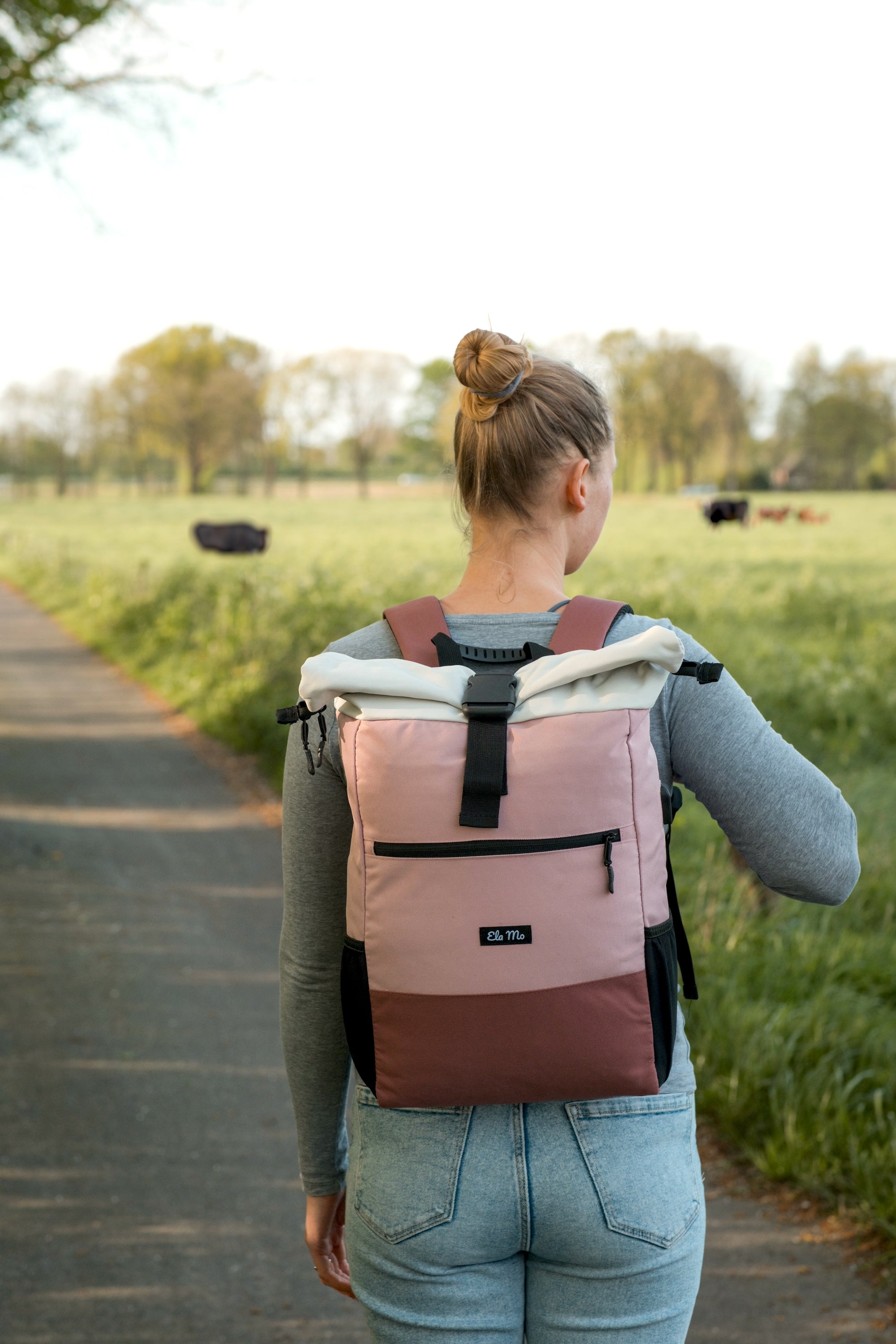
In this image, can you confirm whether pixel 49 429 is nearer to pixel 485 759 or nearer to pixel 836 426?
pixel 836 426

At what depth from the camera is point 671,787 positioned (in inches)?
56.5

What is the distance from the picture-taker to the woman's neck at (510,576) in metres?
1.47

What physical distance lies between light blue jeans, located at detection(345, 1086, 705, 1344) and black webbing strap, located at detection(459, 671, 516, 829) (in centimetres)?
38

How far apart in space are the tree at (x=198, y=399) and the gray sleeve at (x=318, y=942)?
140 feet

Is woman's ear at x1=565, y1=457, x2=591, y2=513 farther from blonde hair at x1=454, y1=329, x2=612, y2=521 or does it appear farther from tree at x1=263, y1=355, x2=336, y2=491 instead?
tree at x1=263, y1=355, x2=336, y2=491

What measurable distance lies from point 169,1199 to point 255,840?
11.6 feet

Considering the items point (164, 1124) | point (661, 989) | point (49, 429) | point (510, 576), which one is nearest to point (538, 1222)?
point (661, 989)

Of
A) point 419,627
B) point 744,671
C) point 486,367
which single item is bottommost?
point 744,671

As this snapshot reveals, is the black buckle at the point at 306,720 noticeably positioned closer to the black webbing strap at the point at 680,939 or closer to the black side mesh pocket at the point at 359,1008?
the black side mesh pocket at the point at 359,1008

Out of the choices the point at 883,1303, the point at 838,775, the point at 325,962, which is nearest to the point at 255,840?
the point at 838,775

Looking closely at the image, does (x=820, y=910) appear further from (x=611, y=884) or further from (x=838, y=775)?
(x=611, y=884)

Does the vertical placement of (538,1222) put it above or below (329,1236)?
above

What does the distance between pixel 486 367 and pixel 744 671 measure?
9324mm

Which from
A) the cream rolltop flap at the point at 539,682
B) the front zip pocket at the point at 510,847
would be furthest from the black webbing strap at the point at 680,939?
the cream rolltop flap at the point at 539,682
